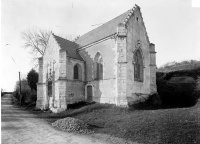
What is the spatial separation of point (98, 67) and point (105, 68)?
6.07 feet

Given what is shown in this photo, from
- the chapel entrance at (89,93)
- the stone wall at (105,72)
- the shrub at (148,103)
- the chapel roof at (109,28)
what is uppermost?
the chapel roof at (109,28)

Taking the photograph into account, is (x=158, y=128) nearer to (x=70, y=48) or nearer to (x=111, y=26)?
(x=111, y=26)

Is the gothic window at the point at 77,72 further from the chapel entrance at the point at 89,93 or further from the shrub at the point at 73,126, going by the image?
the shrub at the point at 73,126

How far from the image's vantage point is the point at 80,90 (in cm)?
2045

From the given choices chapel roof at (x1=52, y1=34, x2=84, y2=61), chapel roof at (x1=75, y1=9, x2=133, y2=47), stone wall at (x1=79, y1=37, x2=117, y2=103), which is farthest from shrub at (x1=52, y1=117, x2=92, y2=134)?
chapel roof at (x1=75, y1=9, x2=133, y2=47)

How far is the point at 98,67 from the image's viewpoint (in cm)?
1992

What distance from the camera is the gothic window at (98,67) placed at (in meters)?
19.6

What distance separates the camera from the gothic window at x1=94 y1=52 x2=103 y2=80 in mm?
19562

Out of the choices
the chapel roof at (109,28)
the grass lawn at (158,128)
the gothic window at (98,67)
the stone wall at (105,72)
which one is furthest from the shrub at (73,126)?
the chapel roof at (109,28)

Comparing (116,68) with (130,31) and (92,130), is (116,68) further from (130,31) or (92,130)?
(92,130)

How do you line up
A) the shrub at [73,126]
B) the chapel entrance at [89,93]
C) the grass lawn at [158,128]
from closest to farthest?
1. the grass lawn at [158,128]
2. the shrub at [73,126]
3. the chapel entrance at [89,93]

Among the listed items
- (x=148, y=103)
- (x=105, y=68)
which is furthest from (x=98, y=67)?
(x=148, y=103)

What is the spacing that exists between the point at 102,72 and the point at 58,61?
5730 millimetres

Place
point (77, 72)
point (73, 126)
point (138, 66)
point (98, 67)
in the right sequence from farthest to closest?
point (77, 72), point (98, 67), point (138, 66), point (73, 126)
